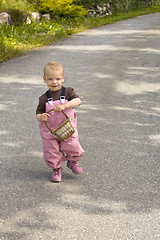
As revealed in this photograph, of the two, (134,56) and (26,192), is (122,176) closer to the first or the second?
(26,192)

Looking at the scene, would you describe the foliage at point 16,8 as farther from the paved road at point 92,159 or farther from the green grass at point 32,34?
the paved road at point 92,159

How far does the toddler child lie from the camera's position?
3.42 metres

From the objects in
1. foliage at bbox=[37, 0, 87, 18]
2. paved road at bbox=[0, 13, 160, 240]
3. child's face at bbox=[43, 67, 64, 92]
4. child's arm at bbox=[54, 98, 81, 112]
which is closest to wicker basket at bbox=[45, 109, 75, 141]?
child's arm at bbox=[54, 98, 81, 112]

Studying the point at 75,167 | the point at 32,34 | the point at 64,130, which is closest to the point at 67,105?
the point at 64,130

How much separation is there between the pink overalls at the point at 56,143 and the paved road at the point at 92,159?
11.9 inches

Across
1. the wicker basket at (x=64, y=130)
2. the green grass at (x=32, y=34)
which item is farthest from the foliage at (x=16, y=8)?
the wicker basket at (x=64, y=130)

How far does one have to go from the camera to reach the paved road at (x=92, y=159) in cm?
317

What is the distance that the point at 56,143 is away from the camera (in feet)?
12.0

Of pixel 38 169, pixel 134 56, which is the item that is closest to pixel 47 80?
pixel 38 169

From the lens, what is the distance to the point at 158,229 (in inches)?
123

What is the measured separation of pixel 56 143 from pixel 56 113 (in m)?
0.34

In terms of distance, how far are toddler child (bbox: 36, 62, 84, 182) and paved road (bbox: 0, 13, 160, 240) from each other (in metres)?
0.31

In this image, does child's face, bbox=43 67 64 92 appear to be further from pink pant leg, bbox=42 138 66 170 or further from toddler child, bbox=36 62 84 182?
pink pant leg, bbox=42 138 66 170

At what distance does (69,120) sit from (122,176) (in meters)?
1.02
